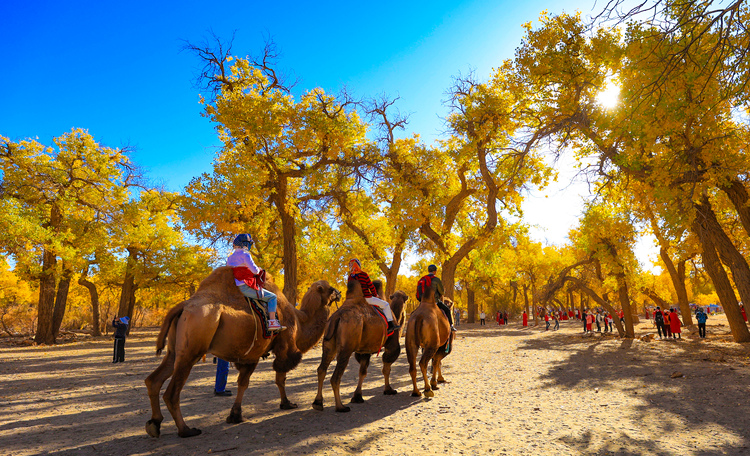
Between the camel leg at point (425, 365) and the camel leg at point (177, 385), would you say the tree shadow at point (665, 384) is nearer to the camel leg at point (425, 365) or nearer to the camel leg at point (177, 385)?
the camel leg at point (425, 365)

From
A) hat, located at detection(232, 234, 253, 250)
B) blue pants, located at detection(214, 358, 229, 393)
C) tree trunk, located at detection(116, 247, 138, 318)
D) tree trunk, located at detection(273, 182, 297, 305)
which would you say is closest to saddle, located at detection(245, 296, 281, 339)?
hat, located at detection(232, 234, 253, 250)

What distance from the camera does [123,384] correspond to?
959cm

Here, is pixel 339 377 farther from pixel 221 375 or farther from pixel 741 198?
pixel 741 198

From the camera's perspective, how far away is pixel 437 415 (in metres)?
6.06

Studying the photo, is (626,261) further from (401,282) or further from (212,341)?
(401,282)

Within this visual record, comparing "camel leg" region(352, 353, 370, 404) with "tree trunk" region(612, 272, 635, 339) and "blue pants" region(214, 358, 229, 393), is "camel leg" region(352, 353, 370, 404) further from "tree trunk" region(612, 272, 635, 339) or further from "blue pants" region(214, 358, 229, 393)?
"tree trunk" region(612, 272, 635, 339)

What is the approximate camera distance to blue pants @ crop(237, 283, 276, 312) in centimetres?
557

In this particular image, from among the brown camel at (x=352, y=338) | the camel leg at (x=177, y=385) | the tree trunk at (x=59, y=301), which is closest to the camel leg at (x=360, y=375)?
the brown camel at (x=352, y=338)

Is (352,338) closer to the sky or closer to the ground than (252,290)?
closer to the ground

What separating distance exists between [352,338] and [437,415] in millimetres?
1814

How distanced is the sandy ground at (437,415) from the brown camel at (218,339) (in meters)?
0.51

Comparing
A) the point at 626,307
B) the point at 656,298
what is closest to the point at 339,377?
the point at 626,307

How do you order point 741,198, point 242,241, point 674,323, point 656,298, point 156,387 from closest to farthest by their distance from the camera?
point 156,387
point 242,241
point 741,198
point 674,323
point 656,298

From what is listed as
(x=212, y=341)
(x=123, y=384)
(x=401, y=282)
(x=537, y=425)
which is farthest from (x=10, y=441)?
(x=401, y=282)
